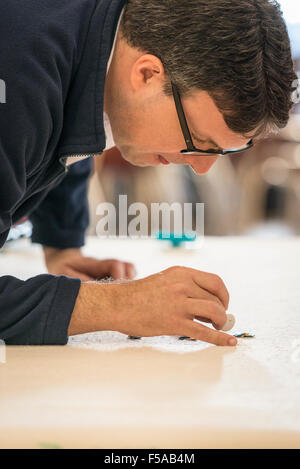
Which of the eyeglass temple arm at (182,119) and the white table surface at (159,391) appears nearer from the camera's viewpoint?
the white table surface at (159,391)

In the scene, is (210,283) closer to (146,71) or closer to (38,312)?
(38,312)

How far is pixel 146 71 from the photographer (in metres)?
0.85

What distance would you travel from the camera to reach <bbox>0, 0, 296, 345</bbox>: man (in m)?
0.70

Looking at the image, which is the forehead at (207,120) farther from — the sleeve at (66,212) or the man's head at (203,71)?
the sleeve at (66,212)

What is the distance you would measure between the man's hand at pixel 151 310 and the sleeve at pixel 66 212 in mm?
623

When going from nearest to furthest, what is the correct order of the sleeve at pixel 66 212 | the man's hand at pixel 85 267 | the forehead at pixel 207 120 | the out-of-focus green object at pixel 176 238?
the forehead at pixel 207 120
the man's hand at pixel 85 267
the sleeve at pixel 66 212
the out-of-focus green object at pixel 176 238

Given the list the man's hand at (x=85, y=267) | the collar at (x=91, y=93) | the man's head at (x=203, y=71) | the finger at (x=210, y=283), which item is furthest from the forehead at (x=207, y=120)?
the man's hand at (x=85, y=267)

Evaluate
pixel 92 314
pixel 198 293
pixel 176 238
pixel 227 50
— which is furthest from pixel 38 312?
pixel 176 238

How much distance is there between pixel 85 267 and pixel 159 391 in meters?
0.66

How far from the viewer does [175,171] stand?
11.6 ft

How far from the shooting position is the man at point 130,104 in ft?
2.29

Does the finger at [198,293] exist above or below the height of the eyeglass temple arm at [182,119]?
below

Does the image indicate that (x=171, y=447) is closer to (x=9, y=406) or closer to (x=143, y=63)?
(x=9, y=406)
